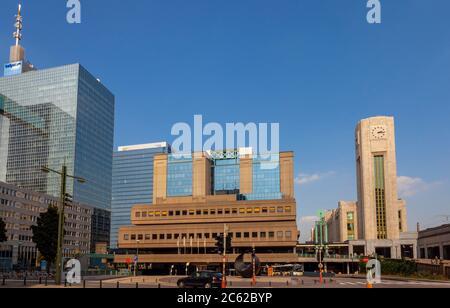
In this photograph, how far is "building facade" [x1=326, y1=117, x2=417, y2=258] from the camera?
141 meters

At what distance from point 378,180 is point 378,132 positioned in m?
15.1

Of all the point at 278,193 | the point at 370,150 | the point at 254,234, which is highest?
the point at 370,150

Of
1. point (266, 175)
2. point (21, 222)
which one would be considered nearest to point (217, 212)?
point (266, 175)

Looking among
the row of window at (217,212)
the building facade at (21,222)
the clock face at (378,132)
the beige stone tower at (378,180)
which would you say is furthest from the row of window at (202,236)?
the clock face at (378,132)

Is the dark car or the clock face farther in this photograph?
the clock face

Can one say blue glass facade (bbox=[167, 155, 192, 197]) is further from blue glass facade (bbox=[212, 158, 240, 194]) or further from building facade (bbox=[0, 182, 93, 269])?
building facade (bbox=[0, 182, 93, 269])

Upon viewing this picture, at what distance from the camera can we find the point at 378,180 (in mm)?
144875

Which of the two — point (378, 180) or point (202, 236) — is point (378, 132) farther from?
point (202, 236)

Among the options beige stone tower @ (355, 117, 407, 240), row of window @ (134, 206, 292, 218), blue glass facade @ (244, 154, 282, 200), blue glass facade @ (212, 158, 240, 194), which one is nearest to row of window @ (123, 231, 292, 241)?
row of window @ (134, 206, 292, 218)

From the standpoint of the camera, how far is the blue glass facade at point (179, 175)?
570 ft

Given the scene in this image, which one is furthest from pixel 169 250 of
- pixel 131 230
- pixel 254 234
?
pixel 254 234
